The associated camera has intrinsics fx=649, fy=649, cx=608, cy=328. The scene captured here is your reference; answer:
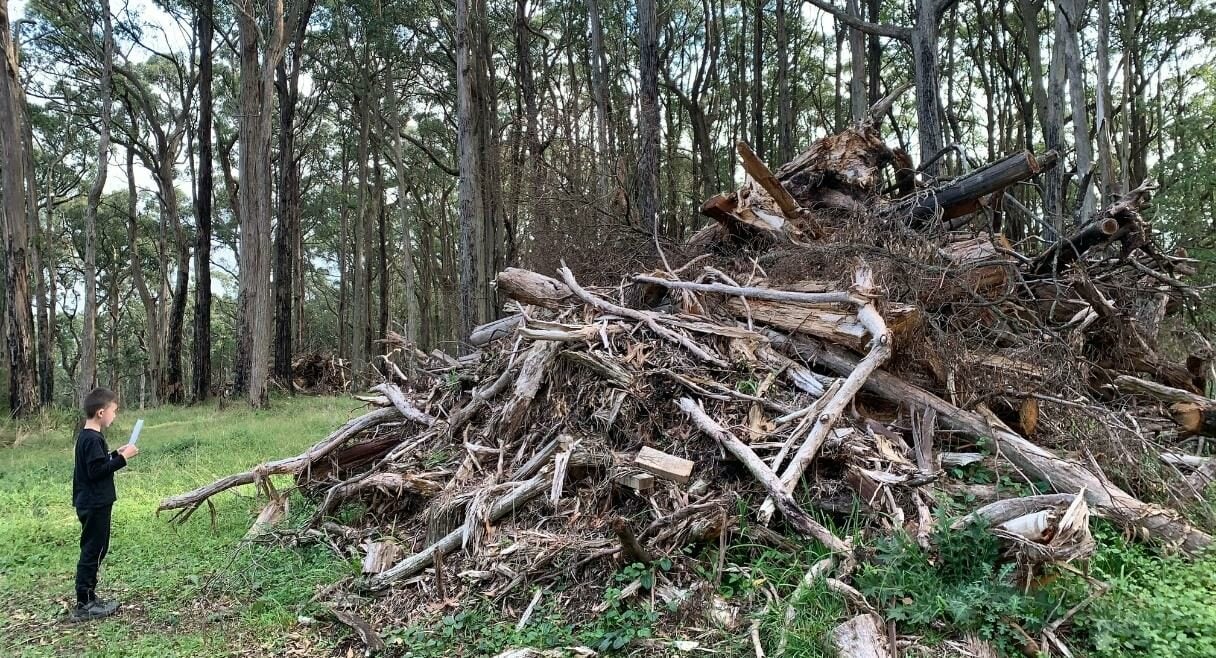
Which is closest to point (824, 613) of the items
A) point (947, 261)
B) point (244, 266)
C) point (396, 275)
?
point (947, 261)

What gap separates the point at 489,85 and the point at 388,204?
15279 mm

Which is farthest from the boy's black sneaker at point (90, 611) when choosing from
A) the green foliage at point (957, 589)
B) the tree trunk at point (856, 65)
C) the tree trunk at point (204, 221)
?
the tree trunk at point (204, 221)

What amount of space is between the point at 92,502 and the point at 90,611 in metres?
0.66

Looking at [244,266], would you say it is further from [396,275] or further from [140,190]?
[396,275]

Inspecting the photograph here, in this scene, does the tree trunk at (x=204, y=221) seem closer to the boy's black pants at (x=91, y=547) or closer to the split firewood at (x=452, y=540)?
the boy's black pants at (x=91, y=547)

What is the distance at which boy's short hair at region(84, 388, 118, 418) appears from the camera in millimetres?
4203

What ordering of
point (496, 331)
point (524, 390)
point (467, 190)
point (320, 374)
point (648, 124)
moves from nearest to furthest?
point (524, 390) → point (496, 331) → point (648, 124) → point (467, 190) → point (320, 374)

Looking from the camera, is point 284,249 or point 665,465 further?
point 284,249

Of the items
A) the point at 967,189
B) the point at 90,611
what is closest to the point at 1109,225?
the point at 967,189

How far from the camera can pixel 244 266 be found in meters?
13.8

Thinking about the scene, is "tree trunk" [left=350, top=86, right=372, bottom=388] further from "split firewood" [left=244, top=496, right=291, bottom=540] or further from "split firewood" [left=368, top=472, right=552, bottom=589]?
"split firewood" [left=368, top=472, right=552, bottom=589]

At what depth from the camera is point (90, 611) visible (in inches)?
159

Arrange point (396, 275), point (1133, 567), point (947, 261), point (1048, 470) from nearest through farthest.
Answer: point (1133, 567)
point (1048, 470)
point (947, 261)
point (396, 275)

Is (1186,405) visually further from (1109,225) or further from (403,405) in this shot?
(403,405)
